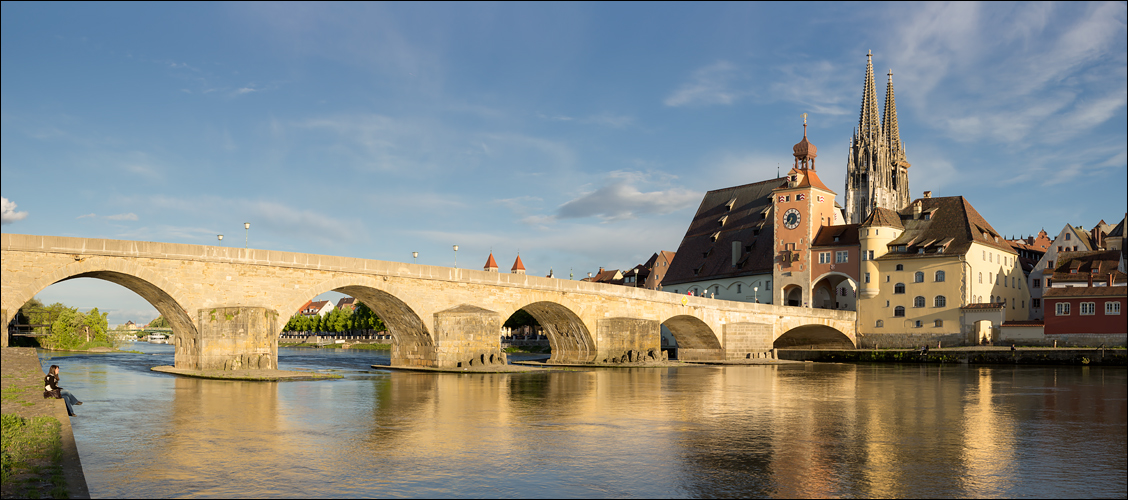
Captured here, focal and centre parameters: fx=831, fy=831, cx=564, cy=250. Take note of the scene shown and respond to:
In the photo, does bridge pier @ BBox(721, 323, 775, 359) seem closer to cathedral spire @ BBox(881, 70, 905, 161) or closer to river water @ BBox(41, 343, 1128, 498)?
river water @ BBox(41, 343, 1128, 498)

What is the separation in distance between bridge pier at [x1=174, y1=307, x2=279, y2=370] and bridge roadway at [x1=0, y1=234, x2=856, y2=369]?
0.04 m

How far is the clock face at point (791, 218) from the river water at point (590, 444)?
5123cm

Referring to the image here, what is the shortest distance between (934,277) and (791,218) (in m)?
13.9

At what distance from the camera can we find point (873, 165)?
125 metres

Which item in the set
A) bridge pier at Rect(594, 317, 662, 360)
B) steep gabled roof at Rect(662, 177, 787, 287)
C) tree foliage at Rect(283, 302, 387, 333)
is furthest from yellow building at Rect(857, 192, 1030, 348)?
tree foliage at Rect(283, 302, 387, 333)

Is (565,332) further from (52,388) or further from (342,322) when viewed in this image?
(342,322)

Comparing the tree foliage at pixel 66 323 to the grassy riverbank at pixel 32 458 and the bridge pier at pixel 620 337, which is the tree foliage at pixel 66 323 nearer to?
the bridge pier at pixel 620 337

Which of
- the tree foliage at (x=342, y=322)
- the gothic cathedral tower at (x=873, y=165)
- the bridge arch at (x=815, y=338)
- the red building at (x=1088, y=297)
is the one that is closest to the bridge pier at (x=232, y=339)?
the bridge arch at (x=815, y=338)

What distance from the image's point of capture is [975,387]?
31.5m

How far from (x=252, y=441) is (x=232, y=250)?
2274 cm

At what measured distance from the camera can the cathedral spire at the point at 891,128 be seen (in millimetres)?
131375

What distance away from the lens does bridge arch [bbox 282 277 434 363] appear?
3731 cm

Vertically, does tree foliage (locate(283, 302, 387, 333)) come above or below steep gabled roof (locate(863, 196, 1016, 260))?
below

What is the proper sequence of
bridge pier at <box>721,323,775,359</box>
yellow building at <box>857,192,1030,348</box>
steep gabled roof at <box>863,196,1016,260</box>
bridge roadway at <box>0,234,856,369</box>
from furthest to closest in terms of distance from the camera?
steep gabled roof at <box>863,196,1016,260</box> < yellow building at <box>857,192,1030,348</box> < bridge pier at <box>721,323,775,359</box> < bridge roadway at <box>0,234,856,369</box>
